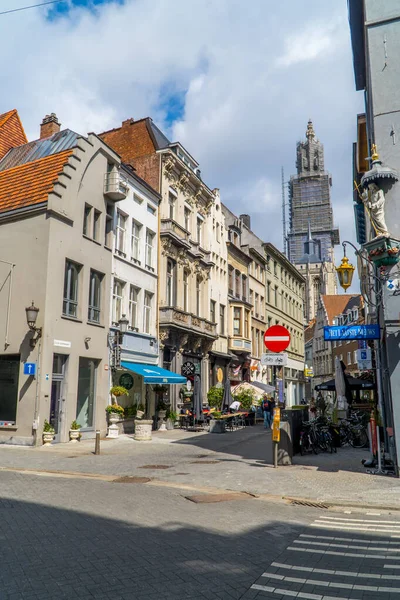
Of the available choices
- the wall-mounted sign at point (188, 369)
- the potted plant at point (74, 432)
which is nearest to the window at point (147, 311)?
the wall-mounted sign at point (188, 369)

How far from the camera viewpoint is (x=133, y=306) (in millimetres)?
26766

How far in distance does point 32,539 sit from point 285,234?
16107cm

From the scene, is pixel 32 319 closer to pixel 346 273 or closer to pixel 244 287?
pixel 346 273

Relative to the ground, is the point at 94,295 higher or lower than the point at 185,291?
lower

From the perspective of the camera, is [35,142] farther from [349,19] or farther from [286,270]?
[286,270]

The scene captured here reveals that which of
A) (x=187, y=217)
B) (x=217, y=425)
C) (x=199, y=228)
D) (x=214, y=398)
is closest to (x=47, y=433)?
(x=217, y=425)

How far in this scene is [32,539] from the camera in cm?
649

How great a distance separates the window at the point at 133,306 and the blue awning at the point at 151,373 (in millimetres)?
2139

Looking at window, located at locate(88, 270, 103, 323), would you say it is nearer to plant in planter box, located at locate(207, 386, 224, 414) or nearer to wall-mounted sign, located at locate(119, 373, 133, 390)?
wall-mounted sign, located at locate(119, 373, 133, 390)

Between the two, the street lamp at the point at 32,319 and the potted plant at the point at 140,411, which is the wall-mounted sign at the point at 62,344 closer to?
the street lamp at the point at 32,319

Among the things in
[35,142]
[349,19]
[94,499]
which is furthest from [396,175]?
[35,142]

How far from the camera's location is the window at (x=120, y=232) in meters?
25.6

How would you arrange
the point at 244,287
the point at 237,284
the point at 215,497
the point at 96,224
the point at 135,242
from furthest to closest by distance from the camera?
the point at 244,287, the point at 237,284, the point at 135,242, the point at 96,224, the point at 215,497

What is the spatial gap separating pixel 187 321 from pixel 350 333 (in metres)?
18.0
